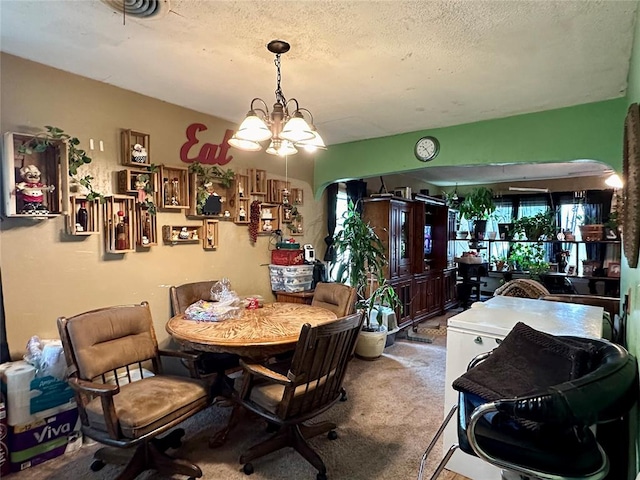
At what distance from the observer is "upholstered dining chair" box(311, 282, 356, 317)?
124 inches

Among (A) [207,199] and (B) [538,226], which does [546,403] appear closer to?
(A) [207,199]

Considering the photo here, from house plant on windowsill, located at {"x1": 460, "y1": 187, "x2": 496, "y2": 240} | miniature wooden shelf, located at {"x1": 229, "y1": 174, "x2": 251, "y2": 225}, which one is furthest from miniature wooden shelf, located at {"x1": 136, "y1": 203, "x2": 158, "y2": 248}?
house plant on windowsill, located at {"x1": 460, "y1": 187, "x2": 496, "y2": 240}

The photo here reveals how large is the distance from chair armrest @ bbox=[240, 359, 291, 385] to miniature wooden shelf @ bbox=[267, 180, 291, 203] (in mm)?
2158

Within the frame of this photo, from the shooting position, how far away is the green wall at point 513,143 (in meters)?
2.87

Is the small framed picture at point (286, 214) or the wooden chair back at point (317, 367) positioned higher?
the small framed picture at point (286, 214)

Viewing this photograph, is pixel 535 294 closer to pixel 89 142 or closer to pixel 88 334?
pixel 88 334

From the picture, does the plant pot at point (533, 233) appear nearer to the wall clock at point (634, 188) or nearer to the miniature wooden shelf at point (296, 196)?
the miniature wooden shelf at point (296, 196)

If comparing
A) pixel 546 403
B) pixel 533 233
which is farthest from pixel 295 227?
pixel 533 233

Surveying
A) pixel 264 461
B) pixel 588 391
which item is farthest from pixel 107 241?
pixel 588 391

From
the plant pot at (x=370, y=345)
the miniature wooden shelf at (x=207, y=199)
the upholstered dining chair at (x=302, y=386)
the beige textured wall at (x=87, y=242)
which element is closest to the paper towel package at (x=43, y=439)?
the beige textured wall at (x=87, y=242)

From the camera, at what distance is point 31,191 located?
7.41 feet

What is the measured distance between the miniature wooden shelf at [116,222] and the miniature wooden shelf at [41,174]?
302 mm

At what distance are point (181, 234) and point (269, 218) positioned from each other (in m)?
1.04

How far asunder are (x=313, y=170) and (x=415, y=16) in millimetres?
2841
